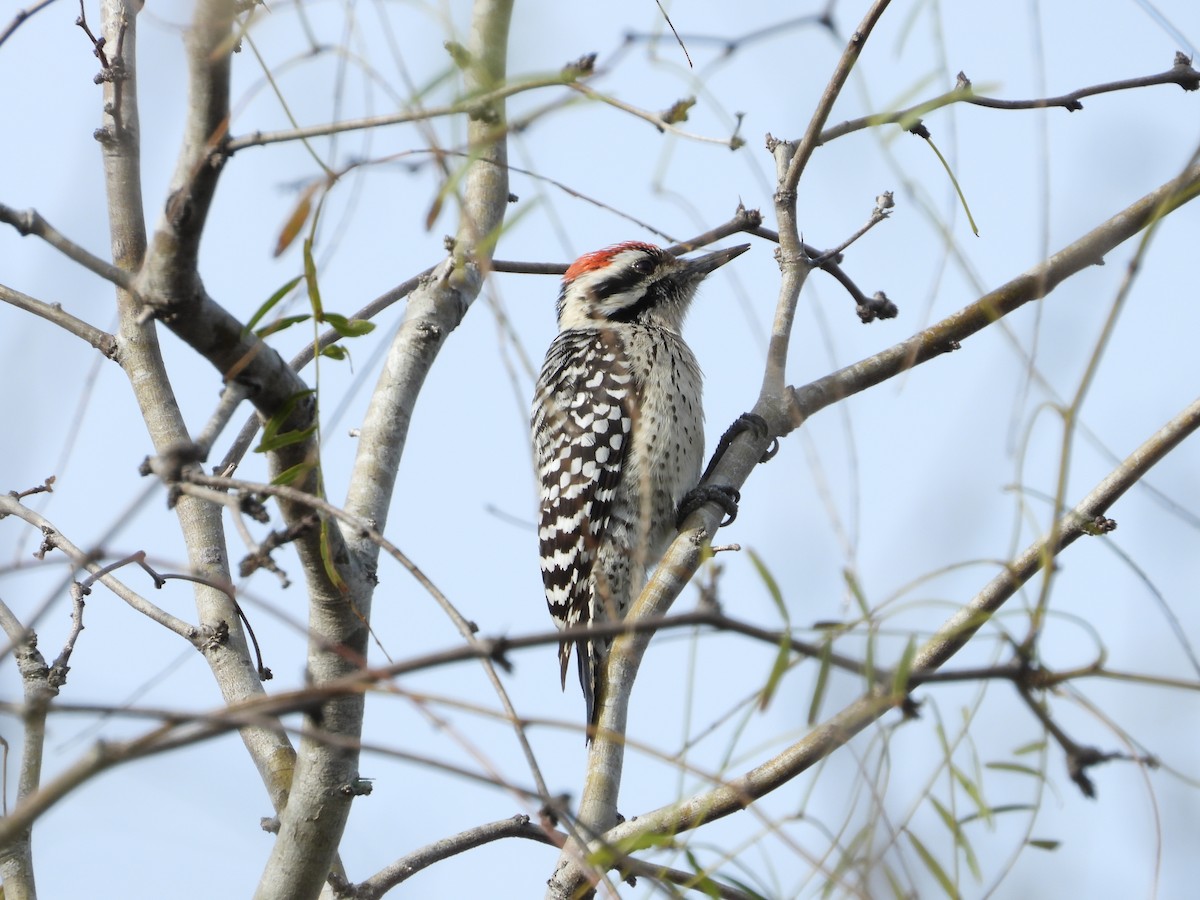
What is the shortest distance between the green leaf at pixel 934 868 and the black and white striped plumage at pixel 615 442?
12.8 feet

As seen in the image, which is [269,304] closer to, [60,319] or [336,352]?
[336,352]

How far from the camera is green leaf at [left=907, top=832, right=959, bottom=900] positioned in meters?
1.94

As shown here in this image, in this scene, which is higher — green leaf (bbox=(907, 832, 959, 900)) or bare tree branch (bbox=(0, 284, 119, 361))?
bare tree branch (bbox=(0, 284, 119, 361))

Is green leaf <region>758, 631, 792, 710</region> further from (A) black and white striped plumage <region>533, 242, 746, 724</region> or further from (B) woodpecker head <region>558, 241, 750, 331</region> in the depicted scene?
(B) woodpecker head <region>558, 241, 750, 331</region>

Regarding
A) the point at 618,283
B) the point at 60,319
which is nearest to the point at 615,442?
the point at 618,283

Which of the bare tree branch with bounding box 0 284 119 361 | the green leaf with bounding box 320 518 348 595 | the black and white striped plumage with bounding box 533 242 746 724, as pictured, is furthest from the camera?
the black and white striped plumage with bounding box 533 242 746 724

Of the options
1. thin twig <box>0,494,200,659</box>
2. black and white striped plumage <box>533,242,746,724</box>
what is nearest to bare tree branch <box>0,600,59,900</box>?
thin twig <box>0,494,200,659</box>

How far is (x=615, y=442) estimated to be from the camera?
6.42m

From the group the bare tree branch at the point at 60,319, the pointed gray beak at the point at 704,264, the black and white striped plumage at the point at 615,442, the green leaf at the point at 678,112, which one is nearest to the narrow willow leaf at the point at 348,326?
the green leaf at the point at 678,112

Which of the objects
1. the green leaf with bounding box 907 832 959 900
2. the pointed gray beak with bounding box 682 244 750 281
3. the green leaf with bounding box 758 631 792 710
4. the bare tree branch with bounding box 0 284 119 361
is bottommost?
the green leaf with bounding box 907 832 959 900

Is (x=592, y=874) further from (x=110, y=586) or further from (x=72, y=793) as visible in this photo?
(x=110, y=586)

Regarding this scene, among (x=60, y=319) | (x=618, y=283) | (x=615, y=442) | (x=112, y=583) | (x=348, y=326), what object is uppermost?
(x=618, y=283)

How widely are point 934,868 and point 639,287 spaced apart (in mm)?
5363

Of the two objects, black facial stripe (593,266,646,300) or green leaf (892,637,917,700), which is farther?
black facial stripe (593,266,646,300)
